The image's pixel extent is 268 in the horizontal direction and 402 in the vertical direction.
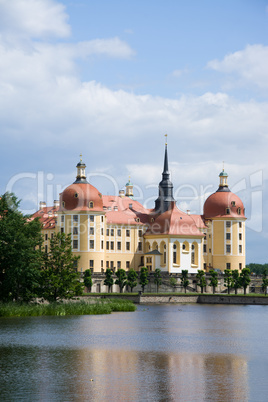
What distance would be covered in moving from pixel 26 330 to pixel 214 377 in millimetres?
19830

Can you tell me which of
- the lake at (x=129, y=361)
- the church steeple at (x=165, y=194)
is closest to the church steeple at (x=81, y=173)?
the church steeple at (x=165, y=194)

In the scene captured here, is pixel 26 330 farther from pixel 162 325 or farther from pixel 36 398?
pixel 36 398

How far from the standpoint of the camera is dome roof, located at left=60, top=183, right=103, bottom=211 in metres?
108

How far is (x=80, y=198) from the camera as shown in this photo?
108062 millimetres

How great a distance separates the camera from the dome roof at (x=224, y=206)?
118 metres

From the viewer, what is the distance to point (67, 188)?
109 meters

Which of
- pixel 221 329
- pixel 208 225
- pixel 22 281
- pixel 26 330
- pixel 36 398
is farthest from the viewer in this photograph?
pixel 208 225

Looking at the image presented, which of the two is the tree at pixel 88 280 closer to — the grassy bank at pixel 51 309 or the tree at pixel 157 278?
the tree at pixel 157 278

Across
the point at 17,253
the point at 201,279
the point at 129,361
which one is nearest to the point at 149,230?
the point at 201,279

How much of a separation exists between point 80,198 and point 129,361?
76854 millimetres

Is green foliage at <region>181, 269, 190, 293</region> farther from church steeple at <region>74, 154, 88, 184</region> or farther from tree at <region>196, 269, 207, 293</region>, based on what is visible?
church steeple at <region>74, 154, 88, 184</region>

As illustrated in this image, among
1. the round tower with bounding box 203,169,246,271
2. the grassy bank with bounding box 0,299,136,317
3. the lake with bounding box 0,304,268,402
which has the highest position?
the round tower with bounding box 203,169,246,271

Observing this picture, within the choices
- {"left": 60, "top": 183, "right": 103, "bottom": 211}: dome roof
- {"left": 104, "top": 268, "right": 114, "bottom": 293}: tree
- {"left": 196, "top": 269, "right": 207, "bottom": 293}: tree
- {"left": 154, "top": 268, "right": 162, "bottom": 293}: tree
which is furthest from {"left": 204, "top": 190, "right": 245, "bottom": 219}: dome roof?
{"left": 104, "top": 268, "right": 114, "bottom": 293}: tree

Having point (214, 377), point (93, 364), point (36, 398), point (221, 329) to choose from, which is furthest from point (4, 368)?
point (221, 329)
